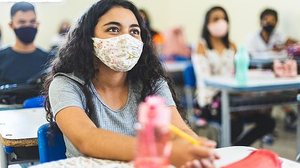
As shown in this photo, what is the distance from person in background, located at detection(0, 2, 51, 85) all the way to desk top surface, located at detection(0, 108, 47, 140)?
1.39 ft

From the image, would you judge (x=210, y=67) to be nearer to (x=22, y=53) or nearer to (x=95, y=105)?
(x=22, y=53)

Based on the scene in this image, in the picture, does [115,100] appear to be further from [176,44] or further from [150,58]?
[176,44]

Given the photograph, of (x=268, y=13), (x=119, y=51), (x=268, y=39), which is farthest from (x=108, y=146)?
(x=268, y=13)

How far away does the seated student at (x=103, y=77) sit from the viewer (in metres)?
1.42

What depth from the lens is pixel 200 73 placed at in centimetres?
353

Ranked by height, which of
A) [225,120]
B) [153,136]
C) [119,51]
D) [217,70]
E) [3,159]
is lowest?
[225,120]

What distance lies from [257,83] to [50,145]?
1.86 meters

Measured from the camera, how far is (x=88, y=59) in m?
1.54

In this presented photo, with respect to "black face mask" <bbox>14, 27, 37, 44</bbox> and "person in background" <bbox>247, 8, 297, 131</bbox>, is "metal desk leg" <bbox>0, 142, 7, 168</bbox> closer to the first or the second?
"black face mask" <bbox>14, 27, 37, 44</bbox>

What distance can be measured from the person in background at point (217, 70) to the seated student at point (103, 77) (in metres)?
1.88

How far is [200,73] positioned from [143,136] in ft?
9.04

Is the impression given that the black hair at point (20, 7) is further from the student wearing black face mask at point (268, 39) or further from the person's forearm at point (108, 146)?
the student wearing black face mask at point (268, 39)

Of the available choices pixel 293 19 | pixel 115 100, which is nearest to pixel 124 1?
pixel 115 100

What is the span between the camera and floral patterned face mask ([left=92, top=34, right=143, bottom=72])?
149cm
